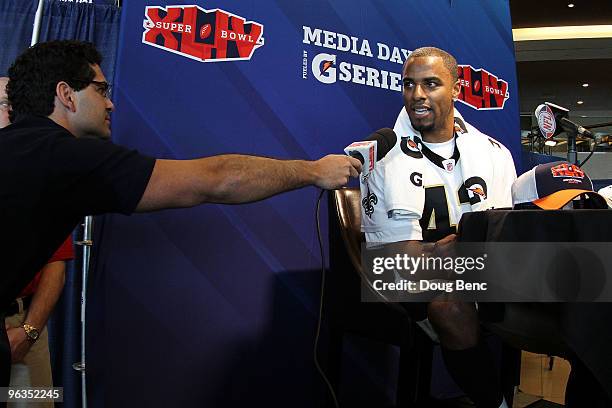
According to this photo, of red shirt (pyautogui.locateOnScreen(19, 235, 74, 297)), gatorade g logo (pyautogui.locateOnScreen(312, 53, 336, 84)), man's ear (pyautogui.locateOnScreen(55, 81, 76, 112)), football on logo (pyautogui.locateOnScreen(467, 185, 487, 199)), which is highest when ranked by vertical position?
gatorade g logo (pyautogui.locateOnScreen(312, 53, 336, 84))

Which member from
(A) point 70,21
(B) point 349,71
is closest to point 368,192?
(B) point 349,71

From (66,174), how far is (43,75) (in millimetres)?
375

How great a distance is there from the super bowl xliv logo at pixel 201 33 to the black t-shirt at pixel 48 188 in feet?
3.55

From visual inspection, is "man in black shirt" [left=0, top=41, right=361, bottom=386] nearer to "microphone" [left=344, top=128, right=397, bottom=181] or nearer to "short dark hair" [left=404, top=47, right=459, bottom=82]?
"microphone" [left=344, top=128, right=397, bottom=181]

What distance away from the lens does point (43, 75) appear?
139 centimetres

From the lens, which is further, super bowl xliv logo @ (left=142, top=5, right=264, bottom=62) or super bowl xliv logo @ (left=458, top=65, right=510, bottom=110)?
super bowl xliv logo @ (left=458, top=65, right=510, bottom=110)

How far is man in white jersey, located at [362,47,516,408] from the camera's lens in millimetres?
1958

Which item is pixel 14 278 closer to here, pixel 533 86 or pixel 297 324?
pixel 297 324

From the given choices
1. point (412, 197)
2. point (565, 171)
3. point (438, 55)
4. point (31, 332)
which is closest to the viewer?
point (565, 171)

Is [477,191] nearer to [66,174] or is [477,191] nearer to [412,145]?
[412,145]

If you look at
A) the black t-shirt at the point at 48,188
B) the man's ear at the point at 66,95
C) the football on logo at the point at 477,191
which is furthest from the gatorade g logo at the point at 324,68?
the black t-shirt at the point at 48,188

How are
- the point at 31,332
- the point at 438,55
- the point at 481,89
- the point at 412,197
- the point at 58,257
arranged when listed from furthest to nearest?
the point at 481,89 → the point at 438,55 → the point at 412,197 → the point at 58,257 → the point at 31,332

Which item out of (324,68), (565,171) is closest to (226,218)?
(324,68)

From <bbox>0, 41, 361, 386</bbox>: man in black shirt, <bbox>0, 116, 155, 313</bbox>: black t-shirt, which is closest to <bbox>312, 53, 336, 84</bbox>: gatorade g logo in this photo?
<bbox>0, 41, 361, 386</bbox>: man in black shirt
